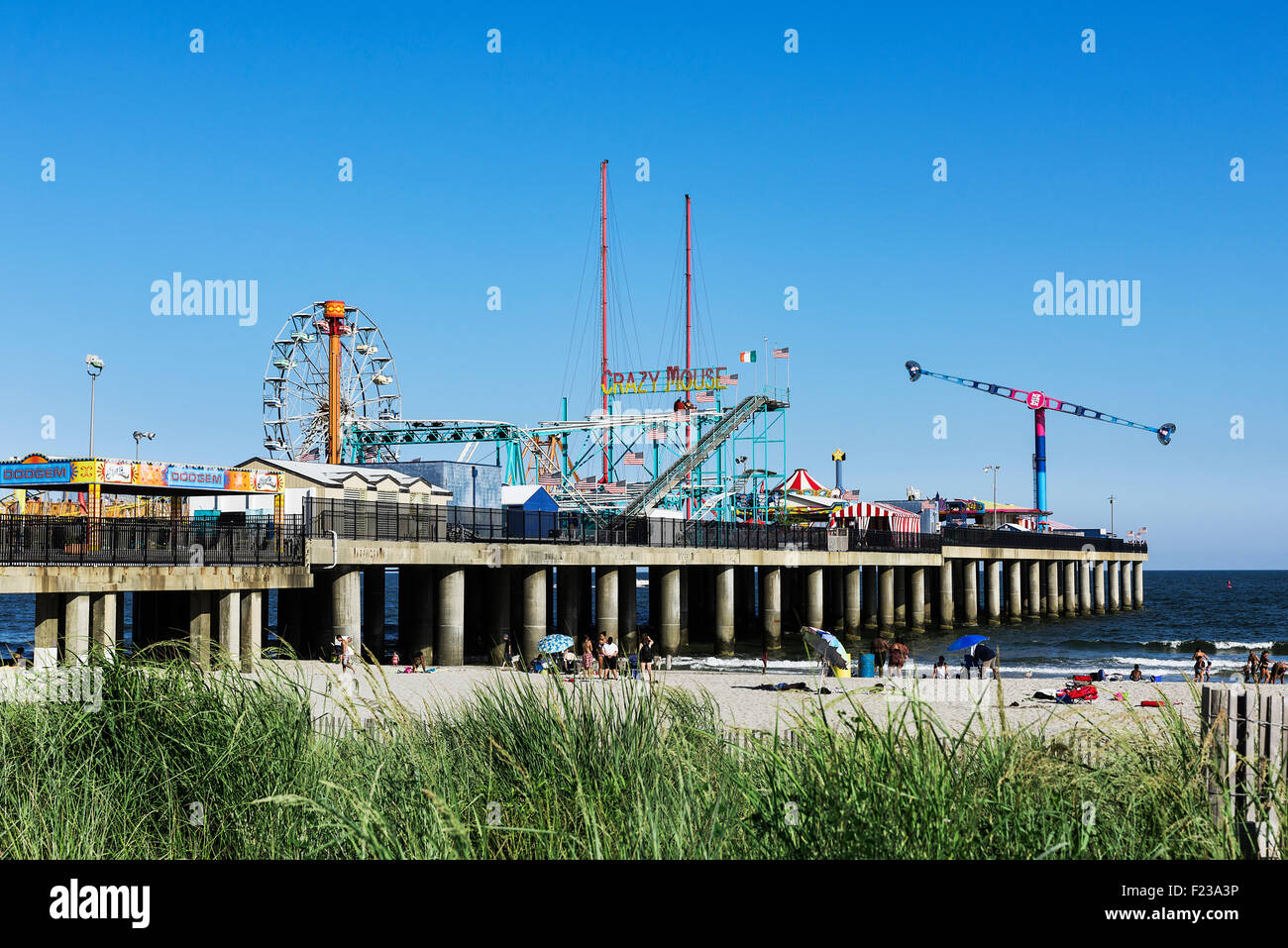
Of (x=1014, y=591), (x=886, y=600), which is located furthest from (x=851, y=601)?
(x=1014, y=591)

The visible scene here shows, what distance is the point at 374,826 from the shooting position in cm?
635

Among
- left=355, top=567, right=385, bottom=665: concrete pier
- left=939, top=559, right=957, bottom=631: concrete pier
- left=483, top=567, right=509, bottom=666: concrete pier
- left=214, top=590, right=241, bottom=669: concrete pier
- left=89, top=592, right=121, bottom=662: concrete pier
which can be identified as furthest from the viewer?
left=939, top=559, right=957, bottom=631: concrete pier

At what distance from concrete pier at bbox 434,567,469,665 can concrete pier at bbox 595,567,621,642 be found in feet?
23.2

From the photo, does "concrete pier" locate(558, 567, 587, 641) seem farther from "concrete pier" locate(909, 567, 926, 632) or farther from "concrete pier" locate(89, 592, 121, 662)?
"concrete pier" locate(909, 567, 926, 632)

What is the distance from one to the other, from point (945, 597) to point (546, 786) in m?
53.0

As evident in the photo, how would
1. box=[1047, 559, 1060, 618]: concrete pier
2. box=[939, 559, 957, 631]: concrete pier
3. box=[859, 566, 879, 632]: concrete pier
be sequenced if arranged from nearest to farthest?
box=[859, 566, 879, 632]: concrete pier
box=[939, 559, 957, 631]: concrete pier
box=[1047, 559, 1060, 618]: concrete pier

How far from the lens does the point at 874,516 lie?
192ft

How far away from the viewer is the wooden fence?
5867 millimetres

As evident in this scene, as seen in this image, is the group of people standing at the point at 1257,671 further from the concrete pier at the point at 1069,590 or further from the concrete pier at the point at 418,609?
the concrete pier at the point at 1069,590

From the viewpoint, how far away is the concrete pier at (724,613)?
1610 inches

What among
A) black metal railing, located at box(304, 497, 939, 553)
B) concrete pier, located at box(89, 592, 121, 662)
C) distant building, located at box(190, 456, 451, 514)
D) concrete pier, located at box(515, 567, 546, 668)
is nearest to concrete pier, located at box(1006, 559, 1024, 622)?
black metal railing, located at box(304, 497, 939, 553)

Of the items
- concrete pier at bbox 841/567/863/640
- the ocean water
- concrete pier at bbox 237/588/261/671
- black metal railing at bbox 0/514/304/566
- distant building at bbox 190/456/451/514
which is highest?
distant building at bbox 190/456/451/514

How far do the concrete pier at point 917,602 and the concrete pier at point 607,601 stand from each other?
22047 mm
